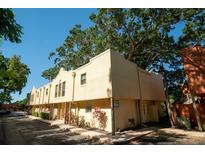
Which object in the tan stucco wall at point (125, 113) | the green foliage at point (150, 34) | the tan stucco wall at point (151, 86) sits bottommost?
the tan stucco wall at point (125, 113)

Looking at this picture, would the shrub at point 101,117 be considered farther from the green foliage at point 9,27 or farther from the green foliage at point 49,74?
the green foliage at point 49,74

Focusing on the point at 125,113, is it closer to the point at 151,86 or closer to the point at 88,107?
the point at 88,107

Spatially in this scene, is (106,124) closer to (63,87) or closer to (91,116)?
(91,116)

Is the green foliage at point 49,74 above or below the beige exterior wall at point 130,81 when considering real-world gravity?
above

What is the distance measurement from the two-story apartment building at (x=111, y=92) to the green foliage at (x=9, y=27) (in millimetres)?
7466

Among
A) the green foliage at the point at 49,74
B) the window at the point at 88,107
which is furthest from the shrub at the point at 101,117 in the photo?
the green foliage at the point at 49,74

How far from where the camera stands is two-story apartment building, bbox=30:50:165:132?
507 inches

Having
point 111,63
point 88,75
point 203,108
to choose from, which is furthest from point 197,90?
point 88,75

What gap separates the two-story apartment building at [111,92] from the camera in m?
12.9

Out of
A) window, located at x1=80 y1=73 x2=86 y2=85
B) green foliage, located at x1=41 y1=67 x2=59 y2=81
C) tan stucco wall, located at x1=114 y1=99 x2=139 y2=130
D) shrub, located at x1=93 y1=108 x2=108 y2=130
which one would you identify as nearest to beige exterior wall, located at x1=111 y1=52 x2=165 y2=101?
tan stucco wall, located at x1=114 y1=99 x2=139 y2=130

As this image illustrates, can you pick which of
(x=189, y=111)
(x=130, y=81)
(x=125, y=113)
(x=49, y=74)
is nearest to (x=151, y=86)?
(x=189, y=111)

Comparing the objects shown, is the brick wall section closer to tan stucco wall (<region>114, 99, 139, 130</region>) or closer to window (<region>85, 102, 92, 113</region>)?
tan stucco wall (<region>114, 99, 139, 130</region>)

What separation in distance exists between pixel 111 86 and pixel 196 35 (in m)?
12.0

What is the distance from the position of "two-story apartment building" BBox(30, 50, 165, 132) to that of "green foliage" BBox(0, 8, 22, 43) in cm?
747
